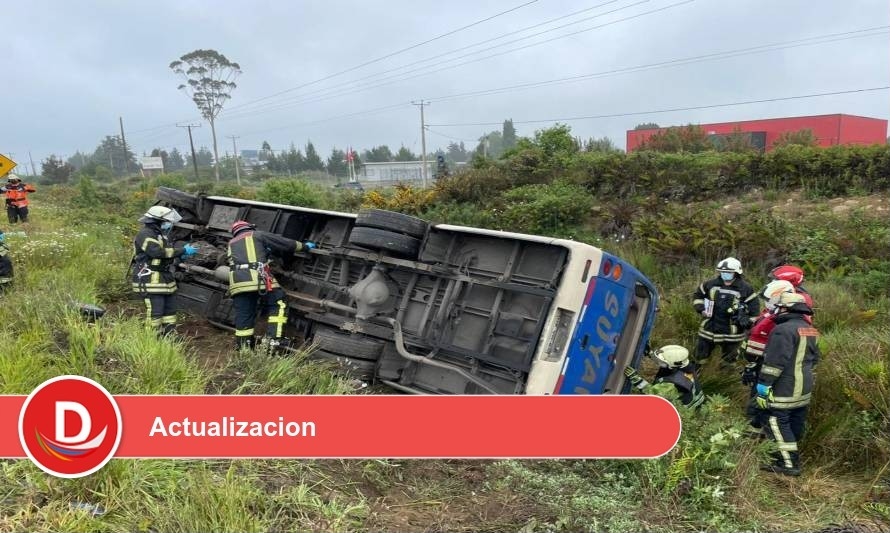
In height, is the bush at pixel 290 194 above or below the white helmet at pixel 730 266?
above

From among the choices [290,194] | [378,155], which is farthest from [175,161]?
[290,194]

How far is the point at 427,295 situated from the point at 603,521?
2429 millimetres

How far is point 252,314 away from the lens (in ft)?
17.0

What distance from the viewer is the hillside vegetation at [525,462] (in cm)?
243

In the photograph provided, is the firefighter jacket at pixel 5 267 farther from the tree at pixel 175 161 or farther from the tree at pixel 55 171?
the tree at pixel 175 161

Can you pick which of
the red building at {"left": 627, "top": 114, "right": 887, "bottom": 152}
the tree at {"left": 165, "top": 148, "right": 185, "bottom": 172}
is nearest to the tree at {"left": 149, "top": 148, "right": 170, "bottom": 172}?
the tree at {"left": 165, "top": 148, "right": 185, "bottom": 172}

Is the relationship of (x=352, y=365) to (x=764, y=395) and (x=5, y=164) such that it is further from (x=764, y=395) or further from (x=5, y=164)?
(x=5, y=164)

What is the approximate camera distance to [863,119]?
33906 mm

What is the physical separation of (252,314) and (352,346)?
1.27m

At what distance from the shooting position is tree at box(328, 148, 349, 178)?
7362 cm

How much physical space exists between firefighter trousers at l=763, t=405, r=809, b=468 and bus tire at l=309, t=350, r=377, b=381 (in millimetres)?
2980

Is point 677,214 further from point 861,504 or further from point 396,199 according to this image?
point 396,199

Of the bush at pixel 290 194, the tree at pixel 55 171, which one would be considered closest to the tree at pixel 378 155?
the tree at pixel 55 171

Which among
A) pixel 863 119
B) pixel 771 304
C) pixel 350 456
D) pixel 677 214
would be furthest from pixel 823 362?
pixel 863 119
